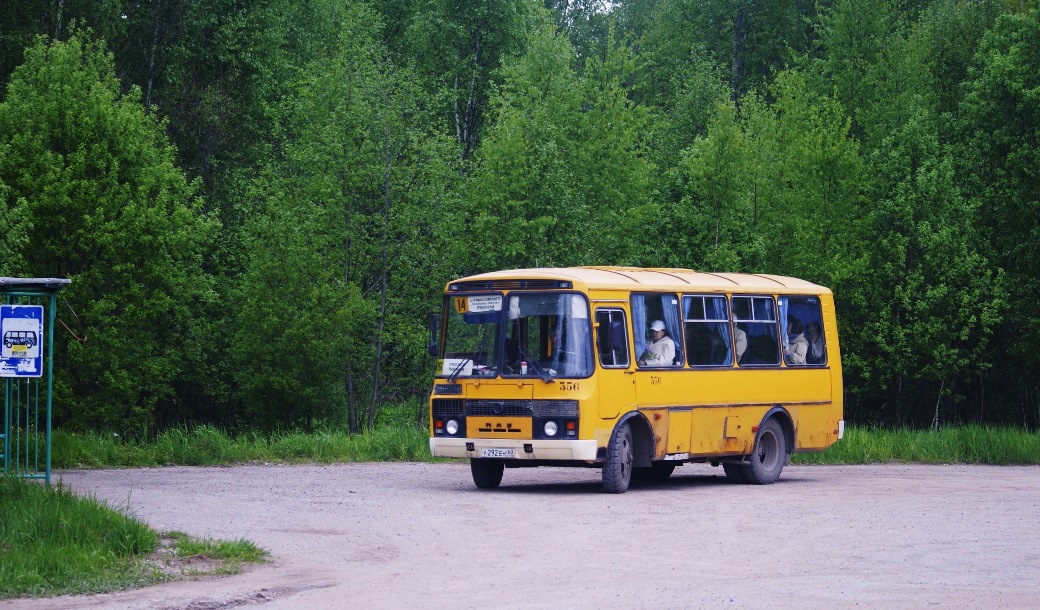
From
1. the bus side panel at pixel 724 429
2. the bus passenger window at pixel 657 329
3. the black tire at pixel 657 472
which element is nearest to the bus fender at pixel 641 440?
the bus passenger window at pixel 657 329

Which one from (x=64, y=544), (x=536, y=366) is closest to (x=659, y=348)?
(x=536, y=366)

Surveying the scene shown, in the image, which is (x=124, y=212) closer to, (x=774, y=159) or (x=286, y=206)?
(x=286, y=206)

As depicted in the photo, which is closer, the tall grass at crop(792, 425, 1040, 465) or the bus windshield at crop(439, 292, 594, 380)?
the bus windshield at crop(439, 292, 594, 380)

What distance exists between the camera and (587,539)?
14531 millimetres

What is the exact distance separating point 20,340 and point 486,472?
24.3 feet

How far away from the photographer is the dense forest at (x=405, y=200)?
35406 mm

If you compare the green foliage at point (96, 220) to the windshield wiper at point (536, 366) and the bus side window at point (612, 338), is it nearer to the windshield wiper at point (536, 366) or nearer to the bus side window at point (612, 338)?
the windshield wiper at point (536, 366)

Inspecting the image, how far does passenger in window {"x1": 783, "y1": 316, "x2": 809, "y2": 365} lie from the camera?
23359mm

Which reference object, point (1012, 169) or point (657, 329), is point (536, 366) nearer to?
point (657, 329)

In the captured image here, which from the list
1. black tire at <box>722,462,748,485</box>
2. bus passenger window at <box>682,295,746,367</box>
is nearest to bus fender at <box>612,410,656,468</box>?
bus passenger window at <box>682,295,746,367</box>

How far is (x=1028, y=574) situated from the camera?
12078 mm

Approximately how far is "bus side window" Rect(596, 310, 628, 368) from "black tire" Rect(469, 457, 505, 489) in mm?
2205

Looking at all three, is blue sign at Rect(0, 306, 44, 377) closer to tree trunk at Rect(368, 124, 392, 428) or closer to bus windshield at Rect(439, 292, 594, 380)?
bus windshield at Rect(439, 292, 594, 380)

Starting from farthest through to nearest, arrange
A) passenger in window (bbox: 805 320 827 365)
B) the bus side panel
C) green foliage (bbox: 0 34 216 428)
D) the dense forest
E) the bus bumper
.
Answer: the dense forest < green foliage (bbox: 0 34 216 428) < passenger in window (bbox: 805 320 827 365) < the bus side panel < the bus bumper
